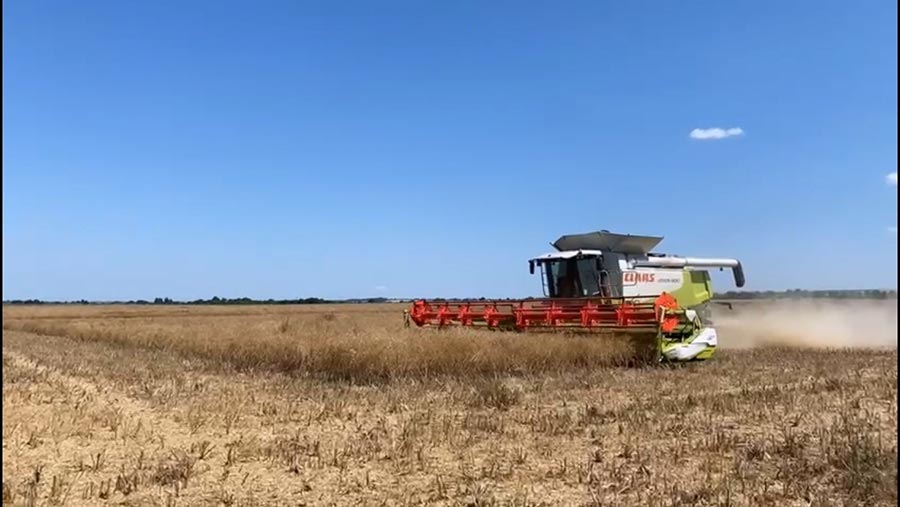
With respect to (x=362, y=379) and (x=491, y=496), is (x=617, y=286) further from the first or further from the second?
(x=491, y=496)

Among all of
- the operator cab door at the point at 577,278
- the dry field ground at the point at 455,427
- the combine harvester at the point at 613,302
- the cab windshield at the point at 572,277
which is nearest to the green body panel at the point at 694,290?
the combine harvester at the point at 613,302

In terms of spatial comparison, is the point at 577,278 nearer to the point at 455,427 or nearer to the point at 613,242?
the point at 613,242

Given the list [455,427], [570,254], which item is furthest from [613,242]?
[455,427]

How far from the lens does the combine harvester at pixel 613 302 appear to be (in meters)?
12.5

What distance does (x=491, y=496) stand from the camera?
15.0 ft

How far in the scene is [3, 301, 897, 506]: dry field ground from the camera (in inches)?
187

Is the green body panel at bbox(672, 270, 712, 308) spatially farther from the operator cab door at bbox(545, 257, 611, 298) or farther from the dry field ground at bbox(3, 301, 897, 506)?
the dry field ground at bbox(3, 301, 897, 506)

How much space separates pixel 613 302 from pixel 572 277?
4.85ft

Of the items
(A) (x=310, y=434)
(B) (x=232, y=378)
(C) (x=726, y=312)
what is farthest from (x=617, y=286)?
(A) (x=310, y=434)

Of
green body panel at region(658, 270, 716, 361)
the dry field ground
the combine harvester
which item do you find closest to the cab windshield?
the combine harvester

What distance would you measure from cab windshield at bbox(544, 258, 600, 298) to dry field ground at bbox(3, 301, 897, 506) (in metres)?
2.84

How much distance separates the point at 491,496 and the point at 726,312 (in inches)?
599

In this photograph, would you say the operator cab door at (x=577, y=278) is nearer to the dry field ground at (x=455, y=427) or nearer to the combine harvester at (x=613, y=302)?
the combine harvester at (x=613, y=302)

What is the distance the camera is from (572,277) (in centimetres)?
1535
